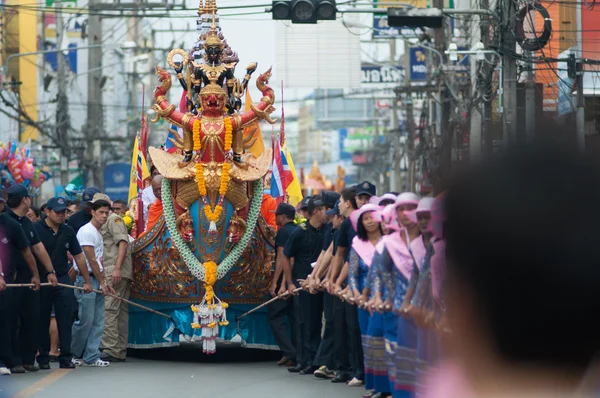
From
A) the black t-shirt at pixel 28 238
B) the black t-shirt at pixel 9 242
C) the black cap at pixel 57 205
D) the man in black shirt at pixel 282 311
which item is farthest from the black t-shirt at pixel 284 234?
the black t-shirt at pixel 9 242

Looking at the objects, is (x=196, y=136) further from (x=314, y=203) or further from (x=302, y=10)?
(x=302, y=10)

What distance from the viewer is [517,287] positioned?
283 centimetres

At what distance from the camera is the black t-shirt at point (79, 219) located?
14484mm

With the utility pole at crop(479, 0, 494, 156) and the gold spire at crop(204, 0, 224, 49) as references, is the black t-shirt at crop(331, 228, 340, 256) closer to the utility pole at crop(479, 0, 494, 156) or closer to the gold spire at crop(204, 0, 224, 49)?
the gold spire at crop(204, 0, 224, 49)

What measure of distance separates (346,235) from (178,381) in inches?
91.3

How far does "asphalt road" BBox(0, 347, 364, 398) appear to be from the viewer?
458 inches

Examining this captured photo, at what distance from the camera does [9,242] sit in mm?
12828

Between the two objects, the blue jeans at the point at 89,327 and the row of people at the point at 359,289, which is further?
the blue jeans at the point at 89,327

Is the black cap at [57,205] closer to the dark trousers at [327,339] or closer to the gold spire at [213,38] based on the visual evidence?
the gold spire at [213,38]

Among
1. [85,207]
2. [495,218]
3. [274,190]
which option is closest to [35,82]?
[274,190]

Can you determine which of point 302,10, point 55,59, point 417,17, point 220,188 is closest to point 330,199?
point 220,188

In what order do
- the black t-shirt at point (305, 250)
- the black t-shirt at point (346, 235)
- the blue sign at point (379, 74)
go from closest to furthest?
1. the black t-shirt at point (346, 235)
2. the black t-shirt at point (305, 250)
3. the blue sign at point (379, 74)

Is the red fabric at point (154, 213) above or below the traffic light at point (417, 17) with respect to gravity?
below

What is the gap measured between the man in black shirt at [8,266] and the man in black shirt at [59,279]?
465 millimetres
